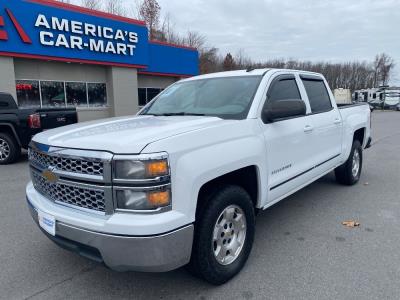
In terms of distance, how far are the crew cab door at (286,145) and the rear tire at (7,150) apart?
7374mm

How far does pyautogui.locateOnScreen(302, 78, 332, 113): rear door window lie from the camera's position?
4.61 m

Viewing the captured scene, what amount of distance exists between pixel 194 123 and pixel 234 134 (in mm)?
364

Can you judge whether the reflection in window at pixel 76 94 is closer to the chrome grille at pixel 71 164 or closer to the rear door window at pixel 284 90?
the rear door window at pixel 284 90

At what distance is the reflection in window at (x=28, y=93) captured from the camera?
1539 centimetres

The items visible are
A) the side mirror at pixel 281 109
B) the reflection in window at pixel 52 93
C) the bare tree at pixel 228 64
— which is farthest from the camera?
the bare tree at pixel 228 64

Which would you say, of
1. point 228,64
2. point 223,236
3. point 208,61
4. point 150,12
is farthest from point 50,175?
point 228,64

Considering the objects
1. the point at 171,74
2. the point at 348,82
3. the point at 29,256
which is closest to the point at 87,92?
the point at 171,74

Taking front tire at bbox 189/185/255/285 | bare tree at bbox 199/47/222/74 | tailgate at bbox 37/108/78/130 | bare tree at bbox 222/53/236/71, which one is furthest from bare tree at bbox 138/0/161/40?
front tire at bbox 189/185/255/285

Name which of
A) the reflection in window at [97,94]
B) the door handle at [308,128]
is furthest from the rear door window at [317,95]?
the reflection in window at [97,94]

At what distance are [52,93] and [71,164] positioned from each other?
626 inches

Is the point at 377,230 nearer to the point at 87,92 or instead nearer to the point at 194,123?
the point at 194,123

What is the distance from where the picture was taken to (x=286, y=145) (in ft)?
11.8

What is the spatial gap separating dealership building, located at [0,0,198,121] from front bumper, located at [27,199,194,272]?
14313 mm

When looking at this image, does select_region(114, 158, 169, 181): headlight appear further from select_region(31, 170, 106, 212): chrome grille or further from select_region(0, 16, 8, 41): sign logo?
select_region(0, 16, 8, 41): sign logo
